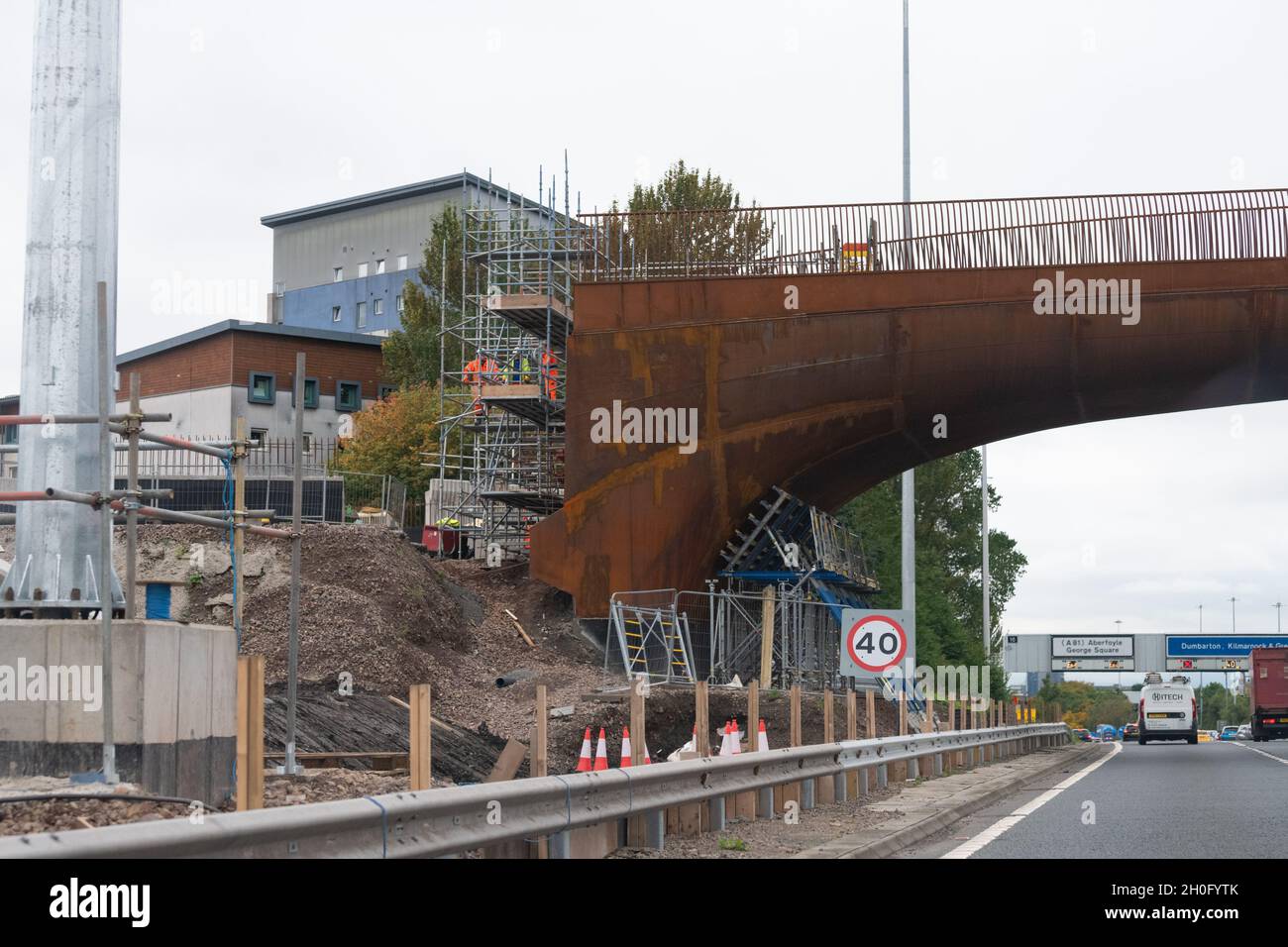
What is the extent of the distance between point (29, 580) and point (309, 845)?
587cm

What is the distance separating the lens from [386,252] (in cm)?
9312

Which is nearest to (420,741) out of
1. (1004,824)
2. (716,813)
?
(716,813)

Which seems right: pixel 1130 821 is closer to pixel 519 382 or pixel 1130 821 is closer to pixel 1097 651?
pixel 519 382

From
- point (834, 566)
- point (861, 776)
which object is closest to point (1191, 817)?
point (861, 776)

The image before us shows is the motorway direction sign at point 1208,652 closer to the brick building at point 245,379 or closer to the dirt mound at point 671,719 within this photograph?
the brick building at point 245,379

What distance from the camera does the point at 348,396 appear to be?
223 ft

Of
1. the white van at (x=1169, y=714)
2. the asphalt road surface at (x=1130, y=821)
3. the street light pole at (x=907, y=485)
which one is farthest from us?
the white van at (x=1169, y=714)

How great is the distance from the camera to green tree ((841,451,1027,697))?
57094mm

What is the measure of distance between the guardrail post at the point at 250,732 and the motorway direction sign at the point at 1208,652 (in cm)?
11354

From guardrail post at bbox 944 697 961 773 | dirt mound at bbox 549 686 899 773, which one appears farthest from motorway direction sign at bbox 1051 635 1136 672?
guardrail post at bbox 944 697 961 773

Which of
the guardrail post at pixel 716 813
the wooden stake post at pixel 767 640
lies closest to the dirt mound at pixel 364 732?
the guardrail post at pixel 716 813

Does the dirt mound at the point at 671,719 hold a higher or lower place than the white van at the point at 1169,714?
higher

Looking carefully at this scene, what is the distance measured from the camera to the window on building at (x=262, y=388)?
203 ft
